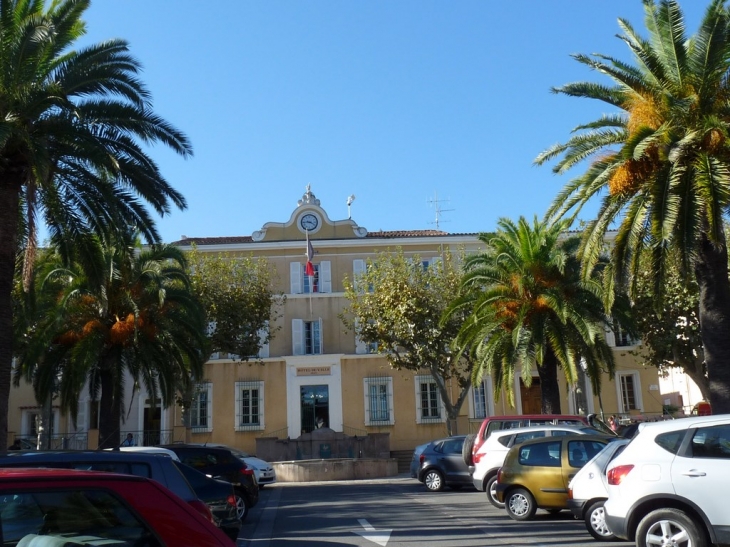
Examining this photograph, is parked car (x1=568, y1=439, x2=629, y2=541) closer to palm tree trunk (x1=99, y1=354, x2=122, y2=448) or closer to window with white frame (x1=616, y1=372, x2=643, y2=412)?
palm tree trunk (x1=99, y1=354, x2=122, y2=448)

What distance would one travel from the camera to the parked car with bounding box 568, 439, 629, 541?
11156mm

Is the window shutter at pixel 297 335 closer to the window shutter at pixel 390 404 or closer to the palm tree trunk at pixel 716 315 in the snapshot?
the window shutter at pixel 390 404

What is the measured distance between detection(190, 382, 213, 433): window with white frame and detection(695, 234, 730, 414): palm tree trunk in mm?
26732

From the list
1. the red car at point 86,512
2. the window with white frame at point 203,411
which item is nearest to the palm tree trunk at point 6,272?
the red car at point 86,512

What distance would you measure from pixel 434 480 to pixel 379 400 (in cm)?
1621

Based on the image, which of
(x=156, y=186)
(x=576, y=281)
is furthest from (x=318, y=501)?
(x=576, y=281)

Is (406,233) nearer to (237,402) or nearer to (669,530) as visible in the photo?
(237,402)

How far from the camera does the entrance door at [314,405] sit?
37594mm

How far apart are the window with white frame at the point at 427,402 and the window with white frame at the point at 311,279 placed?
259 inches

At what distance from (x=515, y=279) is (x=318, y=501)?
364 inches

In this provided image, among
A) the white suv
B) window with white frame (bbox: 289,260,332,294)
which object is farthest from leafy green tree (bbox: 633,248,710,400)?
the white suv

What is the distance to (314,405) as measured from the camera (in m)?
37.8

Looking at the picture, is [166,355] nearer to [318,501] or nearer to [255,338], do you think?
[318,501]

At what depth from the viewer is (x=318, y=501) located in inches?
770
